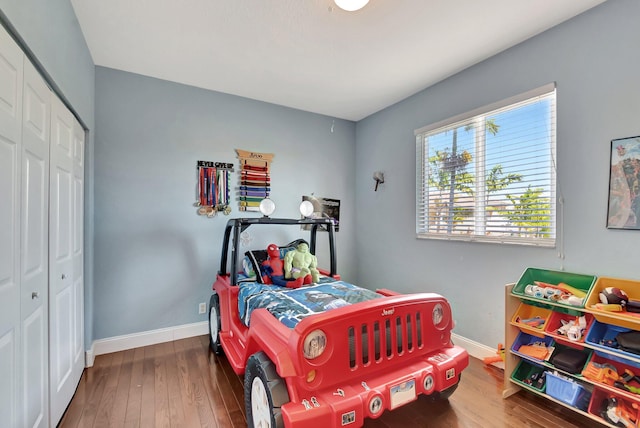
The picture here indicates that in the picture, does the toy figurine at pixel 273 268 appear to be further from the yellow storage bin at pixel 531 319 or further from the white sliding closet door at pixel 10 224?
the yellow storage bin at pixel 531 319

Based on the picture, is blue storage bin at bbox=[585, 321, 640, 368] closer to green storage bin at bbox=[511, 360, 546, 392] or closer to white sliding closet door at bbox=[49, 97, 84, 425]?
green storage bin at bbox=[511, 360, 546, 392]

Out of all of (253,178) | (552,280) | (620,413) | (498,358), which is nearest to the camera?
(620,413)

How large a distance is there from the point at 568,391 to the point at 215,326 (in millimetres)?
2783

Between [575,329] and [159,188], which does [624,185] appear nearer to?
[575,329]

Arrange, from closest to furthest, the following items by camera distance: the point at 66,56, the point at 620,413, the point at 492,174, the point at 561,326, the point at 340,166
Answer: the point at 620,413 → the point at 66,56 → the point at 561,326 → the point at 492,174 → the point at 340,166

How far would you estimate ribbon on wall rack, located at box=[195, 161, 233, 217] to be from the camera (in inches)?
124

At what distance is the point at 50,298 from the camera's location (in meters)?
1.69

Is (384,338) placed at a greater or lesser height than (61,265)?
lesser

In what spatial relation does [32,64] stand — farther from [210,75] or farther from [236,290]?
[236,290]

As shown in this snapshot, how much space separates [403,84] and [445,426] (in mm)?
3027

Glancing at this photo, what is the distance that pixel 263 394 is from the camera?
1.52 meters

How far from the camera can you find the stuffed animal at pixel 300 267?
2727mm

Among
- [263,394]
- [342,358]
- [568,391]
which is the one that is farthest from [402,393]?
[568,391]

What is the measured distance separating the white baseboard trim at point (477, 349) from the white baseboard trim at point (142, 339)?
2.69m
